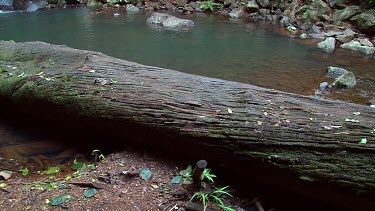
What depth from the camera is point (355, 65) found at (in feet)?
23.1

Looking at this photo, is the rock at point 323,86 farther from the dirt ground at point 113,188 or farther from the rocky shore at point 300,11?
the dirt ground at point 113,188

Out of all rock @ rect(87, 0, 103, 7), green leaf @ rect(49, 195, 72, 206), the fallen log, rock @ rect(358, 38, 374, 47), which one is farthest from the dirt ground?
rock @ rect(87, 0, 103, 7)

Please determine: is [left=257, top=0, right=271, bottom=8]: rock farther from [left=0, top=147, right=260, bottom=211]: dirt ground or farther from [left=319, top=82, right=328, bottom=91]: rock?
[left=0, top=147, right=260, bottom=211]: dirt ground

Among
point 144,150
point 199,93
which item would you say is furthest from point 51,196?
point 199,93

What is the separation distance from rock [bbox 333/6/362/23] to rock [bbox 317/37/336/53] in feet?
7.09

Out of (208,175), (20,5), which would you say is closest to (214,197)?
(208,175)

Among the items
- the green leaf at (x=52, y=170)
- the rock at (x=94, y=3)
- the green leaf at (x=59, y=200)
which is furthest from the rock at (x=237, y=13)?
the green leaf at (x=59, y=200)

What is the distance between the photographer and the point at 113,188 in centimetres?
242

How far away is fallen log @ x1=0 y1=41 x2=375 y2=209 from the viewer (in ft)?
6.82

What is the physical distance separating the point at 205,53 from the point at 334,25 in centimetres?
526

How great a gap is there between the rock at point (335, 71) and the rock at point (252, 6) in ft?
23.7

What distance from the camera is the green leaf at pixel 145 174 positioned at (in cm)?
252

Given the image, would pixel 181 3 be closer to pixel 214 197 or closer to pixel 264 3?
pixel 264 3

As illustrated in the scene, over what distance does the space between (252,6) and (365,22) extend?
4.82 m
